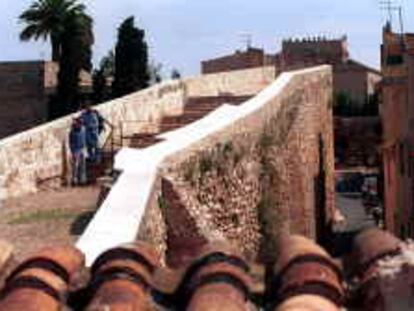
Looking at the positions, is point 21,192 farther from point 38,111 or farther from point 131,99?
point 38,111

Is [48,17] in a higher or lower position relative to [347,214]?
higher

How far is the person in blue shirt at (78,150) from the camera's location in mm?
22656

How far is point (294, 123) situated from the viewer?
28.6 meters

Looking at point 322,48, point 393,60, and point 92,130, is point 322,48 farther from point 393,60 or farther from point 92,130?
point 92,130

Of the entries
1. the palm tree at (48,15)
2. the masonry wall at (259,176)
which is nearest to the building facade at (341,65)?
the palm tree at (48,15)

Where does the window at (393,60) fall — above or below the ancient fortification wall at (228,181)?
above

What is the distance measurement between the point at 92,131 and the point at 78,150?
796 millimetres

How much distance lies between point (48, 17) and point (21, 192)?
27.7 metres

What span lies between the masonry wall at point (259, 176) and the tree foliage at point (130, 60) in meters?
6.60

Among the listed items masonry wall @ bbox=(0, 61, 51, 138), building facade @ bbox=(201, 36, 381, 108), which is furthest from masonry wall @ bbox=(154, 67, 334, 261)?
building facade @ bbox=(201, 36, 381, 108)

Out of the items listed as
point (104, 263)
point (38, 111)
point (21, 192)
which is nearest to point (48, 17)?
point (38, 111)

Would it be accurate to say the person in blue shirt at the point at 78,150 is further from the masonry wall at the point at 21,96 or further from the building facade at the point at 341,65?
the building facade at the point at 341,65

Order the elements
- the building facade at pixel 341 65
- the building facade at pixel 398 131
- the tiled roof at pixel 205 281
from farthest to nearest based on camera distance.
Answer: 1. the building facade at pixel 341 65
2. the building facade at pixel 398 131
3. the tiled roof at pixel 205 281

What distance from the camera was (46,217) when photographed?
59.3ft
